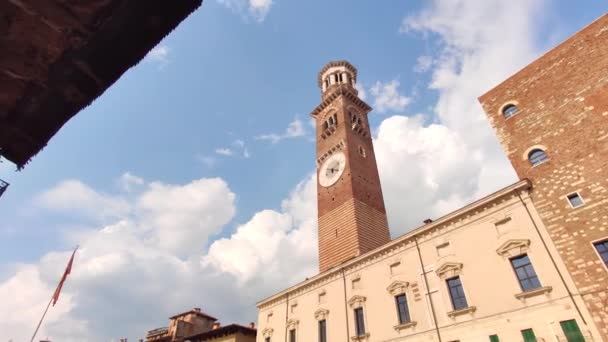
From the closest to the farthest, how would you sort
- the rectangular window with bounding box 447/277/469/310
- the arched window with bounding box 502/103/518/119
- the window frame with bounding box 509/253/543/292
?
the window frame with bounding box 509/253/543/292 → the rectangular window with bounding box 447/277/469/310 → the arched window with bounding box 502/103/518/119

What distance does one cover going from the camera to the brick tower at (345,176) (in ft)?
99.8

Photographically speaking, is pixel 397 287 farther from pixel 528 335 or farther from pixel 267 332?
pixel 267 332

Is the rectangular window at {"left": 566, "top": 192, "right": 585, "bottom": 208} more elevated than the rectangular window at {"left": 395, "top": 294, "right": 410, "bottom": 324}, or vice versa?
the rectangular window at {"left": 566, "top": 192, "right": 585, "bottom": 208}

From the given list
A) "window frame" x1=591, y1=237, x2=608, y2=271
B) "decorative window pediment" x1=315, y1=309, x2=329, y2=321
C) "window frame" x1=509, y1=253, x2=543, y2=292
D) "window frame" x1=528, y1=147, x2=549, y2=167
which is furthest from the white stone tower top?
"window frame" x1=591, y1=237, x2=608, y2=271

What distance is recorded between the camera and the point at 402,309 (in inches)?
727

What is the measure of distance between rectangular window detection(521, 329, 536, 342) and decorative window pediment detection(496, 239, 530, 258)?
10.4 feet

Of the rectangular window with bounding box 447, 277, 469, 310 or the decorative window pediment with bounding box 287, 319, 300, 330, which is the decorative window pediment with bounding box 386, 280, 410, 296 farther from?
the decorative window pediment with bounding box 287, 319, 300, 330

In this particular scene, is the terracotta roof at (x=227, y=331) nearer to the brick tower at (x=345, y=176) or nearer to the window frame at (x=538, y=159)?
the brick tower at (x=345, y=176)

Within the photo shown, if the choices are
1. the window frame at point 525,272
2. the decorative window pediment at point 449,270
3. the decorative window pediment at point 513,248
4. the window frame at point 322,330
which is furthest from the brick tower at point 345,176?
the window frame at point 525,272

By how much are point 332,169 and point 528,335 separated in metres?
25.2

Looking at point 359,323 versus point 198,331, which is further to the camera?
point 198,331

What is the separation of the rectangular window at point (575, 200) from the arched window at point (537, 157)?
2461 millimetres

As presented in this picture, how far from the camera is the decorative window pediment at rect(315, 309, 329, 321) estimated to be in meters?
22.5

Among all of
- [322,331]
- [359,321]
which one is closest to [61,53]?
[359,321]
